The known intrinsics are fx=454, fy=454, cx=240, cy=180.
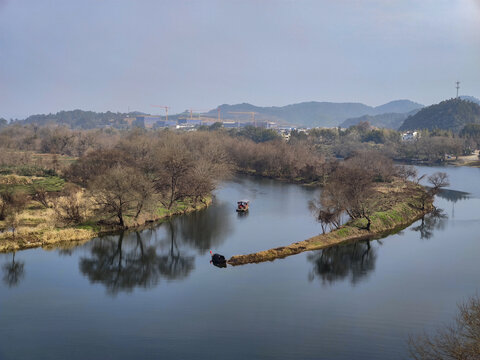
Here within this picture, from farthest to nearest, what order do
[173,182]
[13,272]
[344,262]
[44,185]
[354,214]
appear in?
[44,185] → [173,182] → [354,214] → [344,262] → [13,272]

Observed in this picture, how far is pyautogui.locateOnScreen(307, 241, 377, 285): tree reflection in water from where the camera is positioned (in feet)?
56.2

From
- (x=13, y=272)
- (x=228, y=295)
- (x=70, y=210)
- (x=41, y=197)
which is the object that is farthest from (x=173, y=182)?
(x=228, y=295)

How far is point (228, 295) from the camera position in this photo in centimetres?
1479

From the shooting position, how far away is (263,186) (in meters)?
39.0

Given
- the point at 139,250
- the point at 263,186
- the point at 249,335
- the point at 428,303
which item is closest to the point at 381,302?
the point at 428,303

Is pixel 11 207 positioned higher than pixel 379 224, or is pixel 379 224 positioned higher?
pixel 11 207

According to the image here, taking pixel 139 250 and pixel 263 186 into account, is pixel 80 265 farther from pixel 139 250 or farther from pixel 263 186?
pixel 263 186

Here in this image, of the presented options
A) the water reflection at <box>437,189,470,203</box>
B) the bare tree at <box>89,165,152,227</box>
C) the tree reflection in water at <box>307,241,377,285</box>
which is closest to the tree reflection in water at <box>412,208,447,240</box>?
the tree reflection in water at <box>307,241,377,285</box>

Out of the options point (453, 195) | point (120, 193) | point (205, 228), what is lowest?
point (205, 228)

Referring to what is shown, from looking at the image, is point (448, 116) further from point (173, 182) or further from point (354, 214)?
point (173, 182)

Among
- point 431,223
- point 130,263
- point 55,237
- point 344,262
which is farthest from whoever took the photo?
point 431,223

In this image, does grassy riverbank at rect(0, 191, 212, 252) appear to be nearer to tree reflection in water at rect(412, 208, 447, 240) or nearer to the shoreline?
the shoreline

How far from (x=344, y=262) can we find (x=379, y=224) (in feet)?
19.1

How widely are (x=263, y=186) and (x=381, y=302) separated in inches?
976
